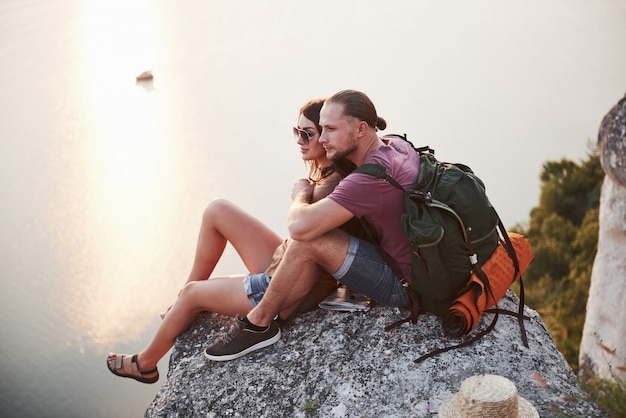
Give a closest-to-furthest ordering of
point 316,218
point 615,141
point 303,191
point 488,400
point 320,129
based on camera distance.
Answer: point 488,400 → point 316,218 → point 303,191 → point 320,129 → point 615,141

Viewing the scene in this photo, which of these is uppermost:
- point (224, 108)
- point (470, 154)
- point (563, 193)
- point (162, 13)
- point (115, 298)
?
point (162, 13)

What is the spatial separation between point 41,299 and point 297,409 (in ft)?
37.8

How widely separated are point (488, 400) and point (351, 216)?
103 centimetres

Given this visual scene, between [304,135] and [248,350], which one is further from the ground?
[304,135]

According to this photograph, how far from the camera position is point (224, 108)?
13.1 meters

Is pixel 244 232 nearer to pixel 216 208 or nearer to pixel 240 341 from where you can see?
pixel 216 208

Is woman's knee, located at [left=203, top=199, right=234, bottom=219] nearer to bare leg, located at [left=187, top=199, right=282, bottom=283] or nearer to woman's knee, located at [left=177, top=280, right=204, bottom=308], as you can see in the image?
bare leg, located at [left=187, top=199, right=282, bottom=283]

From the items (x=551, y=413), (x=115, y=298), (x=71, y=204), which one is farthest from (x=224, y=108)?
(x=551, y=413)

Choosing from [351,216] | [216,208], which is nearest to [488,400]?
[351,216]

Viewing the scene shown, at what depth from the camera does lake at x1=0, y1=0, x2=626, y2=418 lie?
12.6 metres

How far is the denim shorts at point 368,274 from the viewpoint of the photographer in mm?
3457

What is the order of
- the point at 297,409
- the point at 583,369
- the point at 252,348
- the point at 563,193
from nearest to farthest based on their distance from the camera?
the point at 297,409 → the point at 252,348 → the point at 583,369 → the point at 563,193

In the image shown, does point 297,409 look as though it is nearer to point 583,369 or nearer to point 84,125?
point 583,369

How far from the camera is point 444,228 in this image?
10.9 feet
